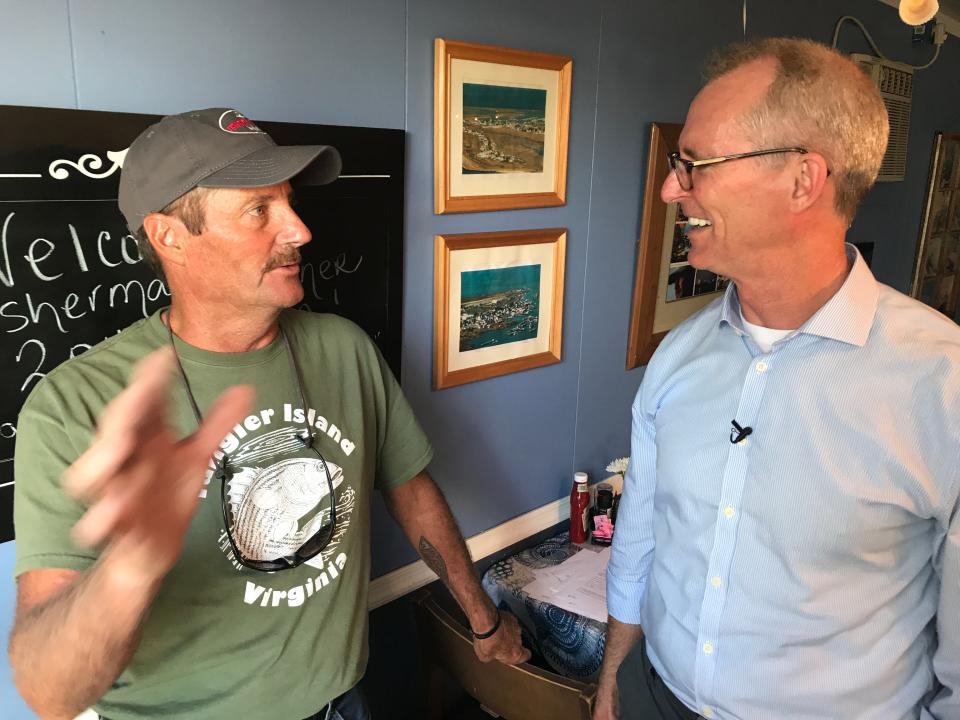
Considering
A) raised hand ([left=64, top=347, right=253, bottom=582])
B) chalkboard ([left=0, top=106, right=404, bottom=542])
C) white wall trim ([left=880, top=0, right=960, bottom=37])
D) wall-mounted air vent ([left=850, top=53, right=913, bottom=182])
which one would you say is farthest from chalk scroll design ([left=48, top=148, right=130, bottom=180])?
white wall trim ([left=880, top=0, right=960, bottom=37])

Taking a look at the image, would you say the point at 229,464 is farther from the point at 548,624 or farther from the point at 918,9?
the point at 918,9

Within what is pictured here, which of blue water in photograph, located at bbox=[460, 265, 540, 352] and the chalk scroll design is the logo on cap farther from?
blue water in photograph, located at bbox=[460, 265, 540, 352]

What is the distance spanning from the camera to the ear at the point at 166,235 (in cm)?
102

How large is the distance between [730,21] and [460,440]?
175 cm

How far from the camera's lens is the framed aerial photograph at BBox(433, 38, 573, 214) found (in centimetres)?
155

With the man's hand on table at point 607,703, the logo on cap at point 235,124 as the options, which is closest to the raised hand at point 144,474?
the logo on cap at point 235,124

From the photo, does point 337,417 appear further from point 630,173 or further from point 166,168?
point 630,173

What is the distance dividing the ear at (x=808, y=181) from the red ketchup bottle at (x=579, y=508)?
122 cm

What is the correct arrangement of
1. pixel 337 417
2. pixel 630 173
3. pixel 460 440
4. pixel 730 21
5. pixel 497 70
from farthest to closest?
1. pixel 730 21
2. pixel 630 173
3. pixel 460 440
4. pixel 497 70
5. pixel 337 417

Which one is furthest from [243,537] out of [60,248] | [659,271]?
[659,271]

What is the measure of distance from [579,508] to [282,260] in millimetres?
1328

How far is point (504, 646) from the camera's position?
1356 mm

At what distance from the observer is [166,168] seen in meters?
0.99

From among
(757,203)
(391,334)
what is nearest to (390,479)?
(391,334)
